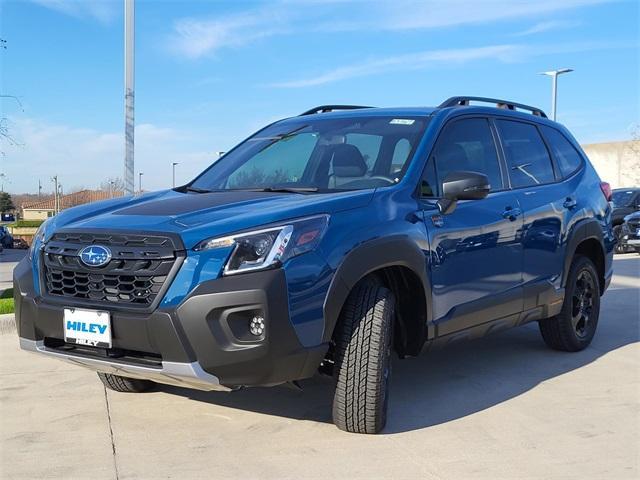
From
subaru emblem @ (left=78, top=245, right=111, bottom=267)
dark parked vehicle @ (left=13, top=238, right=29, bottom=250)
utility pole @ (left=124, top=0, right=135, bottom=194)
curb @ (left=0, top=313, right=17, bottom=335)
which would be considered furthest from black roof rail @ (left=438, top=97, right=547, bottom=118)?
dark parked vehicle @ (left=13, top=238, right=29, bottom=250)

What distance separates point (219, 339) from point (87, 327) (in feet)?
2.23

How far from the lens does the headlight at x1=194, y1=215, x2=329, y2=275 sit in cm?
312

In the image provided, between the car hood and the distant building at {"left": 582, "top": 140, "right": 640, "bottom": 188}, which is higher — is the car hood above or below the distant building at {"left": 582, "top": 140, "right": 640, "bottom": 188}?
below

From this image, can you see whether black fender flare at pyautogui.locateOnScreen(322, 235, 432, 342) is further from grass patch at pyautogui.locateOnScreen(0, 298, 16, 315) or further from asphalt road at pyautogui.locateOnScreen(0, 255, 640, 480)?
grass patch at pyautogui.locateOnScreen(0, 298, 16, 315)

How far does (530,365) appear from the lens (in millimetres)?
5230

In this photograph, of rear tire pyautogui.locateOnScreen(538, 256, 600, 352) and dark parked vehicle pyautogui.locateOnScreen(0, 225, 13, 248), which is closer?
rear tire pyautogui.locateOnScreen(538, 256, 600, 352)

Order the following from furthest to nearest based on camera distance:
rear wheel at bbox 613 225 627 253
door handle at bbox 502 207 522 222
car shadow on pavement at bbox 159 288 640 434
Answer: rear wheel at bbox 613 225 627 253
door handle at bbox 502 207 522 222
car shadow on pavement at bbox 159 288 640 434

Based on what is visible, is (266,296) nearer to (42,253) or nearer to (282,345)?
(282,345)

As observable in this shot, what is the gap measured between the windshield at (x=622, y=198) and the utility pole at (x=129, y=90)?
13.6 metres

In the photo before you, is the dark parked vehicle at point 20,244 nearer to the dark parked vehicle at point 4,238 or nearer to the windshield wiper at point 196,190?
the dark parked vehicle at point 4,238

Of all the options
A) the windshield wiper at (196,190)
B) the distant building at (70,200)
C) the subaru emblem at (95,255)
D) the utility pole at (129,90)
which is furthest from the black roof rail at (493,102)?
the distant building at (70,200)

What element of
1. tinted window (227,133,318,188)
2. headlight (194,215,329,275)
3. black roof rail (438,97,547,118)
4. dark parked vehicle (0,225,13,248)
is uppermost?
black roof rail (438,97,547,118)

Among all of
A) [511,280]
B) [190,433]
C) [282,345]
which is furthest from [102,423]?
[511,280]

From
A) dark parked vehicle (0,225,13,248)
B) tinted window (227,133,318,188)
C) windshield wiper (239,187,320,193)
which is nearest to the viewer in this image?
windshield wiper (239,187,320,193)
